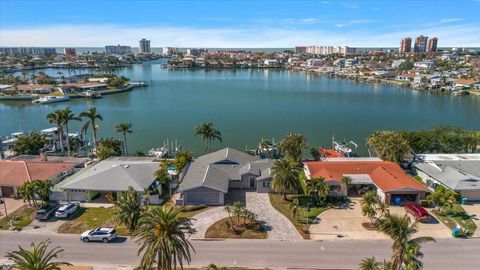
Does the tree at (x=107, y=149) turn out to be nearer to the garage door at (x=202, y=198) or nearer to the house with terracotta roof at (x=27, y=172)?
the house with terracotta roof at (x=27, y=172)

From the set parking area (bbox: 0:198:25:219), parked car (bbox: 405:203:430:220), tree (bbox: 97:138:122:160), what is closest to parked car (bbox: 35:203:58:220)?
parking area (bbox: 0:198:25:219)

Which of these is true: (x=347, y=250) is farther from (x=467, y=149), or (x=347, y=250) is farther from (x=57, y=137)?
(x=57, y=137)

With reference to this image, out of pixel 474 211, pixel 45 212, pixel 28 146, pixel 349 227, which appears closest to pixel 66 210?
pixel 45 212

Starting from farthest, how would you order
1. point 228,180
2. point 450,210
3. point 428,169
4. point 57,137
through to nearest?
point 57,137 < point 428,169 < point 228,180 < point 450,210

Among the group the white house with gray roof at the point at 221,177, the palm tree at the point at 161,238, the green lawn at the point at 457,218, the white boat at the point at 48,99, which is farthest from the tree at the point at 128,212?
the white boat at the point at 48,99

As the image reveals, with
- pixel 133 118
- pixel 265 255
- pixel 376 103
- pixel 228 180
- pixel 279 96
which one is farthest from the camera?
pixel 279 96

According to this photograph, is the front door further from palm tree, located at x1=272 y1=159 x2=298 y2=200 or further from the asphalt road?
the asphalt road

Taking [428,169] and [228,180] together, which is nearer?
[228,180]

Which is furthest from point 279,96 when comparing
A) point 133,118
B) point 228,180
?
point 228,180
